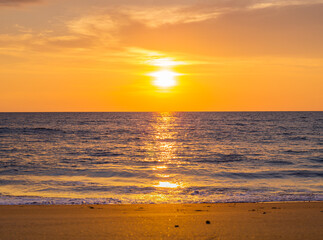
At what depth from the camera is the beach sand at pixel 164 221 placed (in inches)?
283

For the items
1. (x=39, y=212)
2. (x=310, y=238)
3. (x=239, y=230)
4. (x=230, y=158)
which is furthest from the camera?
(x=230, y=158)

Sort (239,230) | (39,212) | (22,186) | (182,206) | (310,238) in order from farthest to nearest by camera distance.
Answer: (22,186), (182,206), (39,212), (239,230), (310,238)

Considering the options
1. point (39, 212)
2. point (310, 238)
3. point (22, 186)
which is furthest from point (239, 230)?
point (22, 186)

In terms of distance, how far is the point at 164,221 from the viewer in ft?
27.2

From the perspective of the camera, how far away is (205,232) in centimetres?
732

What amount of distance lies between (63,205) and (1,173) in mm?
9388

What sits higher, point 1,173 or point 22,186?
point 1,173

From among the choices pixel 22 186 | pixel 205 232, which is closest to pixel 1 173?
pixel 22 186

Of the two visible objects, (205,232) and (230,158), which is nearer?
(205,232)

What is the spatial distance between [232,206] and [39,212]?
6017 mm

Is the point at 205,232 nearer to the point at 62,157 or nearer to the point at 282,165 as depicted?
the point at 282,165

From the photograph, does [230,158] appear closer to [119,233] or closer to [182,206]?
[182,206]

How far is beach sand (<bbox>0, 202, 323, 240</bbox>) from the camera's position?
7184mm

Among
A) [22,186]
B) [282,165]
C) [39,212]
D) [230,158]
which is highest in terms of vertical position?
[230,158]
